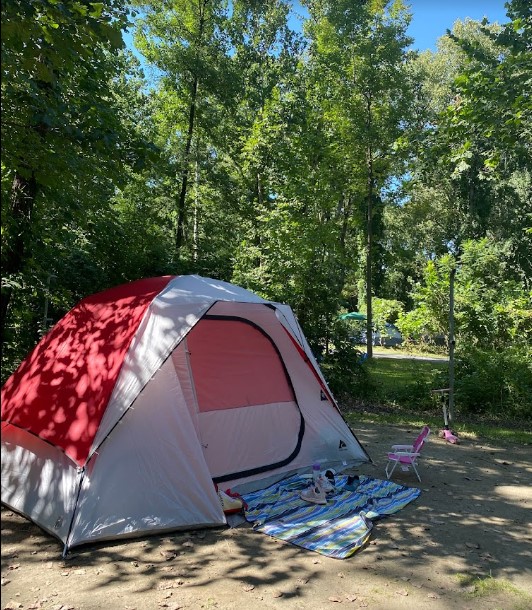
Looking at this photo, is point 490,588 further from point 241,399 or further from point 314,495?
Result: point 241,399

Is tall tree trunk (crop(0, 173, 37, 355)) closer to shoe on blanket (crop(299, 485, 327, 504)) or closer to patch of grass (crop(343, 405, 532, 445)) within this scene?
shoe on blanket (crop(299, 485, 327, 504))

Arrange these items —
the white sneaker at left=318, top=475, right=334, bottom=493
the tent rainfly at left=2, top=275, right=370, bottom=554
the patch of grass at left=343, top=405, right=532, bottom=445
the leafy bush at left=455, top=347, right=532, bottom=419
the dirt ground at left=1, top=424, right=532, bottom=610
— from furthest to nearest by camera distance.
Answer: the leafy bush at left=455, top=347, right=532, bottom=419
the patch of grass at left=343, top=405, right=532, bottom=445
the white sneaker at left=318, top=475, right=334, bottom=493
the tent rainfly at left=2, top=275, right=370, bottom=554
the dirt ground at left=1, top=424, right=532, bottom=610

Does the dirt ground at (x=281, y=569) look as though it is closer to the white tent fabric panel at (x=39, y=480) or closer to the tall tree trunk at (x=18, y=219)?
the white tent fabric panel at (x=39, y=480)

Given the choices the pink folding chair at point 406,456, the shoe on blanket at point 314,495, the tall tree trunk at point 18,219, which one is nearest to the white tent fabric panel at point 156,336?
the shoe on blanket at point 314,495

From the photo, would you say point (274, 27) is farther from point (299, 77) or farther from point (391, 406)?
point (391, 406)

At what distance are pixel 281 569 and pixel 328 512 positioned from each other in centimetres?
103

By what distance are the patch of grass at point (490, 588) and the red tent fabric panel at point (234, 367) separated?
9.00 ft

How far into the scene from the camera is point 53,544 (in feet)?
12.6

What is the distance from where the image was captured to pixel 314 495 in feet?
15.5

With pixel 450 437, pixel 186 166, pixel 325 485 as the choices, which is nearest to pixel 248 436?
pixel 325 485

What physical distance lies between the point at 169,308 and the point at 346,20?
48.2 ft

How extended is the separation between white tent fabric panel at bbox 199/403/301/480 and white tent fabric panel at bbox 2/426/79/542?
140 centimetres

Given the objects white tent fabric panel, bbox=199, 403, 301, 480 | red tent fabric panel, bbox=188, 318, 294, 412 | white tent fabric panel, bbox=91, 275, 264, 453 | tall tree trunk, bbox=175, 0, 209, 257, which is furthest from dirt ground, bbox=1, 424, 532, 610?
tall tree trunk, bbox=175, 0, 209, 257

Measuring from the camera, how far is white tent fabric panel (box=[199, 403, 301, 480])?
5113mm
